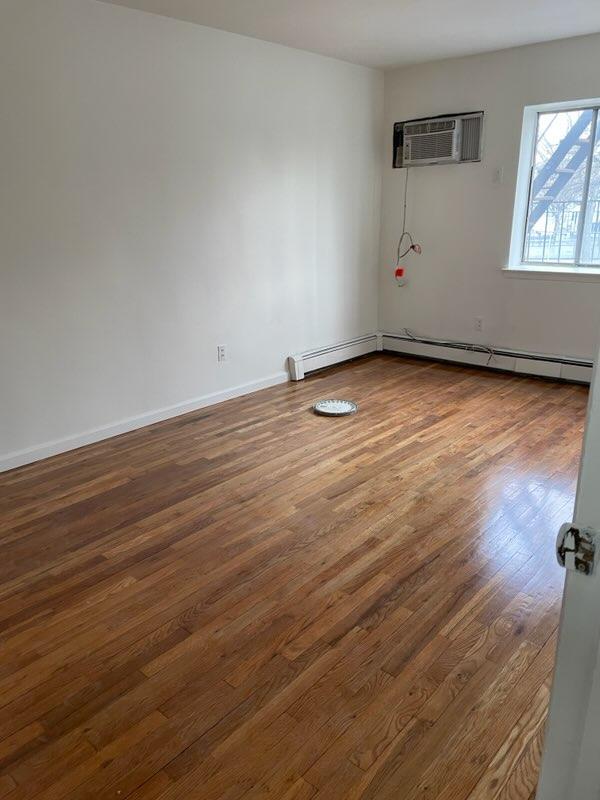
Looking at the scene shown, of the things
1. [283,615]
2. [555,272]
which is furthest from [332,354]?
[283,615]

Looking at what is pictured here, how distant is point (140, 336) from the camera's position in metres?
3.83

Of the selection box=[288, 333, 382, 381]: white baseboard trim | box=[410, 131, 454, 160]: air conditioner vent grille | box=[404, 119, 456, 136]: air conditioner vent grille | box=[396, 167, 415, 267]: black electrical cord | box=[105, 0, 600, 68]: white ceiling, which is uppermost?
box=[105, 0, 600, 68]: white ceiling

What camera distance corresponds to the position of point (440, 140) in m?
4.95

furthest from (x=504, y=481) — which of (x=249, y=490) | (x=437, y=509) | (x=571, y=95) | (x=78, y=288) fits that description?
(x=571, y=95)

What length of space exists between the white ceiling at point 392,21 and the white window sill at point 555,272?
1603 mm

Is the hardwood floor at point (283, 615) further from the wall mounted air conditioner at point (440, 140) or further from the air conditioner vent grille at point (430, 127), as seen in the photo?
the air conditioner vent grille at point (430, 127)

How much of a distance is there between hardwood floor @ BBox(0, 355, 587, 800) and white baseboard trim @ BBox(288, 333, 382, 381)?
1266 millimetres

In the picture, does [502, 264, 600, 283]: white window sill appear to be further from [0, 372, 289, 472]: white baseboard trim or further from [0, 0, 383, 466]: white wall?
[0, 372, 289, 472]: white baseboard trim

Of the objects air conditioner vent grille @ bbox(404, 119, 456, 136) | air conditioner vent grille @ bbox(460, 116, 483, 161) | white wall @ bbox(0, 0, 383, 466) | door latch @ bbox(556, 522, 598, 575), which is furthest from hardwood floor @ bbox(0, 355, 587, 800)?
air conditioner vent grille @ bbox(404, 119, 456, 136)

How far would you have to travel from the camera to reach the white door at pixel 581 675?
2.28ft

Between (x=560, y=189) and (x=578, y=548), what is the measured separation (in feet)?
15.2

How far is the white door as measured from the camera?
2.28 ft

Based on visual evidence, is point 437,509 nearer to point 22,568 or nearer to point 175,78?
point 22,568

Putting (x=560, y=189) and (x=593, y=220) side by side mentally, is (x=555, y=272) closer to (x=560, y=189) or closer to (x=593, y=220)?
(x=593, y=220)
